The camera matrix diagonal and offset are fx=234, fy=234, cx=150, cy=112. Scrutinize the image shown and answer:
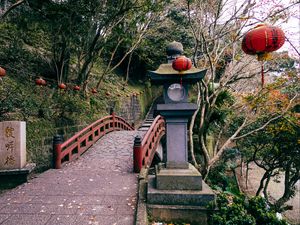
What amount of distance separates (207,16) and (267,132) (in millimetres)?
7097

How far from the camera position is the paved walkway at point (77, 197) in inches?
178

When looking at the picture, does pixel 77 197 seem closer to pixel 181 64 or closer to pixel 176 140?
pixel 176 140

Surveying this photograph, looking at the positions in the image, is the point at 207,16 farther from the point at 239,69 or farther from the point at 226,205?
the point at 226,205

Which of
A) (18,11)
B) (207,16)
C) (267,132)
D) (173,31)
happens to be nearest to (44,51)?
(18,11)

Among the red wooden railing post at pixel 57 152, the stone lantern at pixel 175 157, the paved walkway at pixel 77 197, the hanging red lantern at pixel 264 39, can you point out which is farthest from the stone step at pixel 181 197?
the red wooden railing post at pixel 57 152

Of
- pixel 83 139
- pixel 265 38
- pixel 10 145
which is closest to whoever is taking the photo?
pixel 265 38

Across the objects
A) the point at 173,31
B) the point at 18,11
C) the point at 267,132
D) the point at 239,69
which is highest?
the point at 173,31

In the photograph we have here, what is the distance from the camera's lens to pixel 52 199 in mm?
5418

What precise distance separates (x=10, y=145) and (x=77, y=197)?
7.66 ft

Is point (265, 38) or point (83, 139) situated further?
point (83, 139)

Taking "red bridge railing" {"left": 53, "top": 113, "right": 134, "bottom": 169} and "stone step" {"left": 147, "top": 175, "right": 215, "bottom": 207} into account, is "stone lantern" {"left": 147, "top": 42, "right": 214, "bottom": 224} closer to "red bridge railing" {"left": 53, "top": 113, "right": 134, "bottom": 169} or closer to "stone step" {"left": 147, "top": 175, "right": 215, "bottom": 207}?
"stone step" {"left": 147, "top": 175, "right": 215, "bottom": 207}

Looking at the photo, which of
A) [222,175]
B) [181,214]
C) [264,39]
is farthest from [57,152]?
[222,175]

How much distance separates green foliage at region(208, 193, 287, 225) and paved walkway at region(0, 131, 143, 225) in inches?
65.0

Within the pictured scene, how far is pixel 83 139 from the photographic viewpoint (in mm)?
9852
